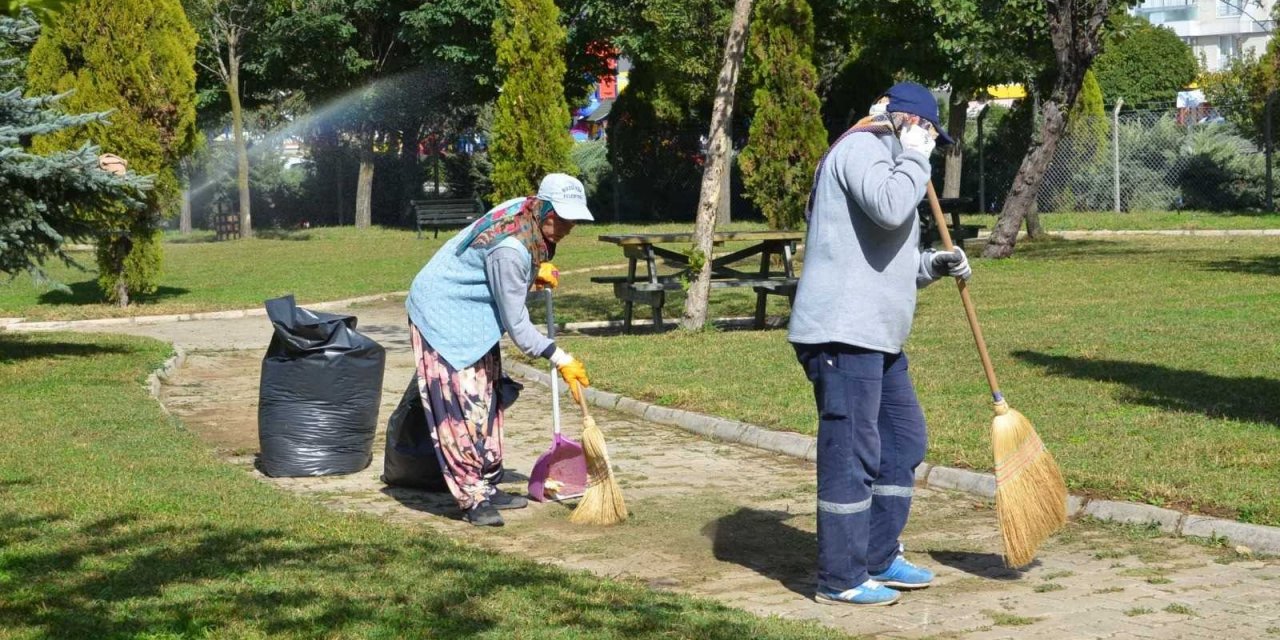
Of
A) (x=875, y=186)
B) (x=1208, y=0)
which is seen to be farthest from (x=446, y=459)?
(x=1208, y=0)

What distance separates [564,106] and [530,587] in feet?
77.3

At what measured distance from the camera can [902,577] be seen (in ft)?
18.5

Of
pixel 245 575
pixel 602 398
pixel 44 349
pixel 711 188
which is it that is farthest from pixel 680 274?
pixel 245 575

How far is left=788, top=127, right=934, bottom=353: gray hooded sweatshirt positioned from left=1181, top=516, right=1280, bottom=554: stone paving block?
1828mm

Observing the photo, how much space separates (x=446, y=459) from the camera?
7012mm

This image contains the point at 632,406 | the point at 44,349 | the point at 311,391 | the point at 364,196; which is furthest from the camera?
the point at 364,196

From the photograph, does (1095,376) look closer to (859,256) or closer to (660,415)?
(660,415)

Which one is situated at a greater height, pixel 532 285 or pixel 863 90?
pixel 863 90

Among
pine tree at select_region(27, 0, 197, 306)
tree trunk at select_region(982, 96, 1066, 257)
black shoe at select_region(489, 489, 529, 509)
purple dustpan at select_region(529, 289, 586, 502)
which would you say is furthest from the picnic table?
black shoe at select_region(489, 489, 529, 509)

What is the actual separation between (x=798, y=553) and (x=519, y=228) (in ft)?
6.36

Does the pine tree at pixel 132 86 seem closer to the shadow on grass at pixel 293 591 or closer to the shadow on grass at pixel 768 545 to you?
the shadow on grass at pixel 293 591

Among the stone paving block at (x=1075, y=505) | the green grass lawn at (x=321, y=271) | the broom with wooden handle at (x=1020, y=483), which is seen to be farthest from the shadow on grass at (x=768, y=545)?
the green grass lawn at (x=321, y=271)

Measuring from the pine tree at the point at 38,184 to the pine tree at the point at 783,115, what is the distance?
1065cm

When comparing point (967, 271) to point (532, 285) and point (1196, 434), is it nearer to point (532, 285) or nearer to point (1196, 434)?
point (532, 285)
